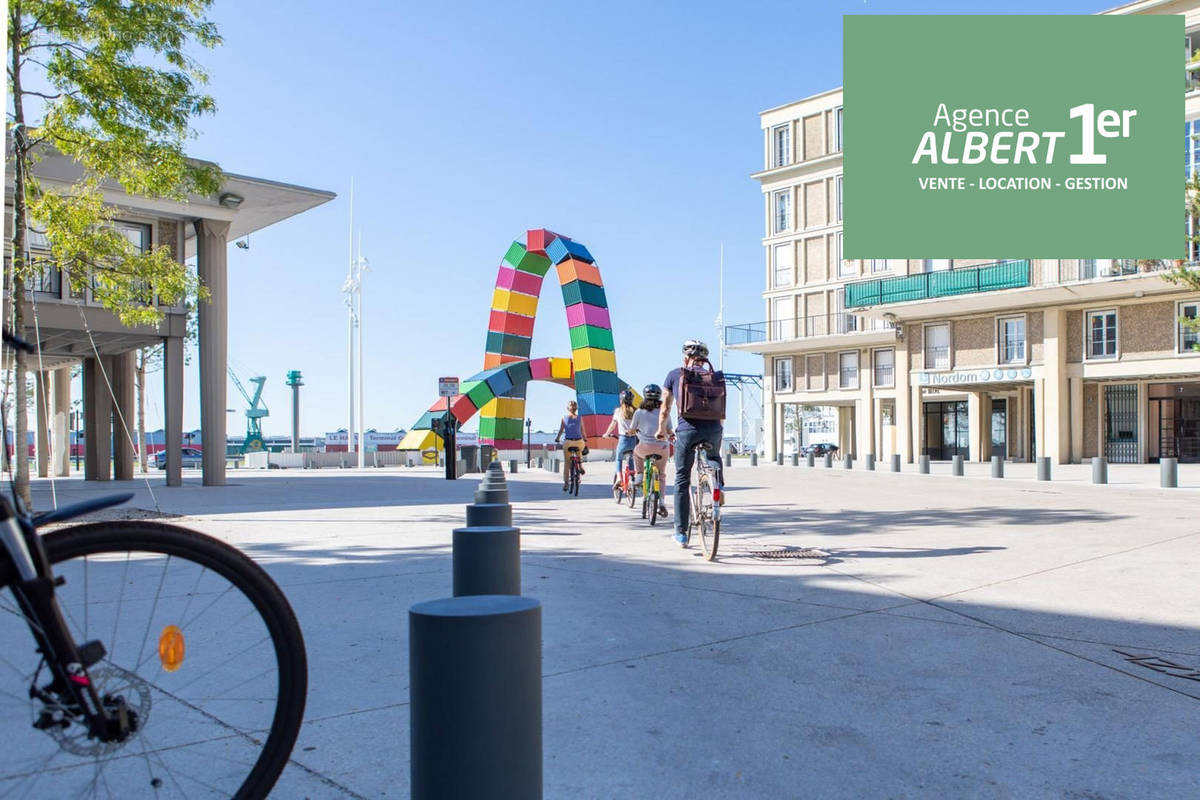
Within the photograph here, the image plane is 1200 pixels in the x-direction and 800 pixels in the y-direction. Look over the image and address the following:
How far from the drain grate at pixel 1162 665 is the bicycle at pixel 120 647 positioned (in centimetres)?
347

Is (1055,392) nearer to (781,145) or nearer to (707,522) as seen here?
(781,145)

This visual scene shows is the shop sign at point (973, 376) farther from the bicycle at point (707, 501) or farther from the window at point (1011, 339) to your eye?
the bicycle at point (707, 501)

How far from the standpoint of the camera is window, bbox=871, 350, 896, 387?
41344 millimetres

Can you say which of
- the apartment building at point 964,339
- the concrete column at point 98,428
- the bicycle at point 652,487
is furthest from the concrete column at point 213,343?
the apartment building at point 964,339

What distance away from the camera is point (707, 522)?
7.20 m

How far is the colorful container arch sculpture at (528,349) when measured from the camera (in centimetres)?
3153

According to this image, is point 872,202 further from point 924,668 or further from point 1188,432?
point 1188,432

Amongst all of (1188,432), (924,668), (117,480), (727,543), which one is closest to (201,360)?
(117,480)

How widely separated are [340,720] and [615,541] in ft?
17.5

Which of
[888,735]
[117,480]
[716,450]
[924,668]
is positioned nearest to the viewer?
[888,735]

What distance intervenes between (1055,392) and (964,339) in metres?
4.56

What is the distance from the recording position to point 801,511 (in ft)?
38.3

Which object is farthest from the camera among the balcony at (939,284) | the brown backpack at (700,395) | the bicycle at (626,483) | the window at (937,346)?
the window at (937,346)

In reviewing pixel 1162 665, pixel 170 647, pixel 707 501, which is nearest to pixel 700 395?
pixel 707 501
